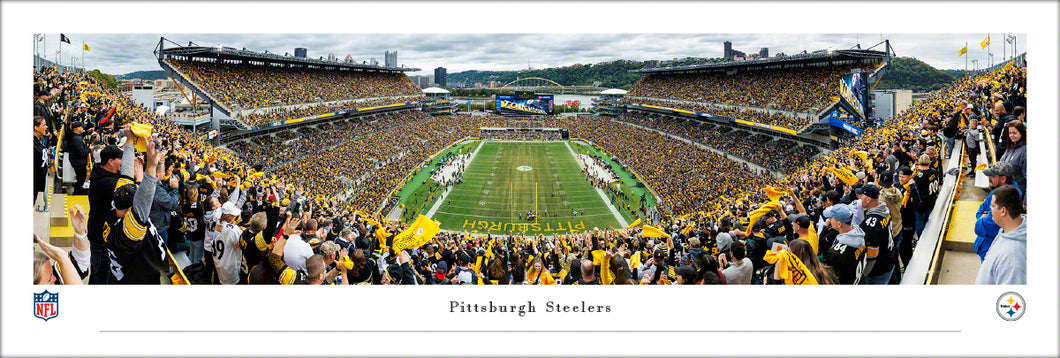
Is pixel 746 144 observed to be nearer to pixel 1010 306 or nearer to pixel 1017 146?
pixel 1017 146

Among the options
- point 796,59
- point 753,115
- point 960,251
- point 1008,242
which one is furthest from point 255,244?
point 796,59

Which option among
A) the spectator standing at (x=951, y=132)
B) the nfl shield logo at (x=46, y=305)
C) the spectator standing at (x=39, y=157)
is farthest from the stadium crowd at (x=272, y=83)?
the spectator standing at (x=951, y=132)

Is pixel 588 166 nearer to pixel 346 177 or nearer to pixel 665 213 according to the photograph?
pixel 665 213

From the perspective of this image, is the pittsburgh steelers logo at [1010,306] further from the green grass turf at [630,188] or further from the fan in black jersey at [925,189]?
the green grass turf at [630,188]

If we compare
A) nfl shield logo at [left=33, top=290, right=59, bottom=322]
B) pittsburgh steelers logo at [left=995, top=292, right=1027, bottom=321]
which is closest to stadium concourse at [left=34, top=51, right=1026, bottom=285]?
nfl shield logo at [left=33, top=290, right=59, bottom=322]
